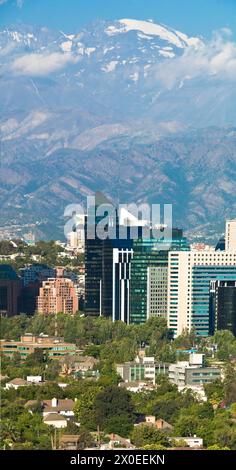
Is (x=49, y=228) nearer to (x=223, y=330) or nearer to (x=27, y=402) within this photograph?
(x=223, y=330)

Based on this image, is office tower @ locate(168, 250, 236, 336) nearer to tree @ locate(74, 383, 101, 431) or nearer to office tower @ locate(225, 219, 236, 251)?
office tower @ locate(225, 219, 236, 251)

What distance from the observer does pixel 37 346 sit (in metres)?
14.1

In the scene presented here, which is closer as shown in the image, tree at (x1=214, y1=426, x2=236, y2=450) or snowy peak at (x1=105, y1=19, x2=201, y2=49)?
tree at (x1=214, y1=426, x2=236, y2=450)

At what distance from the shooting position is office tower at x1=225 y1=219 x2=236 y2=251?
1931 cm

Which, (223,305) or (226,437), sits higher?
(223,305)

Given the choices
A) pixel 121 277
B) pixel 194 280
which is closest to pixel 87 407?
pixel 194 280

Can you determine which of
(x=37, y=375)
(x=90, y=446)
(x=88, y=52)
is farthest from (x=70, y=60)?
(x=90, y=446)

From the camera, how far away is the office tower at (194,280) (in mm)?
17547

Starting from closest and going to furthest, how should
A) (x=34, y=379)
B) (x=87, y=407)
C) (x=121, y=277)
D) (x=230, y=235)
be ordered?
(x=87, y=407)
(x=34, y=379)
(x=121, y=277)
(x=230, y=235)

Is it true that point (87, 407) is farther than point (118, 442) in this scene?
Yes

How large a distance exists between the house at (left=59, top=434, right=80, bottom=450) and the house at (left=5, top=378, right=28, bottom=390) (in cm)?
233

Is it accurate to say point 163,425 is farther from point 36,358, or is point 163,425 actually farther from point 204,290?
point 204,290

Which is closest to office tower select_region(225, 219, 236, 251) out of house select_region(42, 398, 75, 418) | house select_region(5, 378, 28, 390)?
house select_region(5, 378, 28, 390)

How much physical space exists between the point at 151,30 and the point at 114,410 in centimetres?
611
